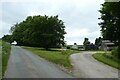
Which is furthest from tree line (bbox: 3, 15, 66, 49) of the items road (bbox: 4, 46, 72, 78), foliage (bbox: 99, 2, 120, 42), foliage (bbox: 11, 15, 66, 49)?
road (bbox: 4, 46, 72, 78)

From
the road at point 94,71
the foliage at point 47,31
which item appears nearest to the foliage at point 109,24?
the road at point 94,71

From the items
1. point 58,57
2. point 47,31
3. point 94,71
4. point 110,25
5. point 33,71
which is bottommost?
point 94,71

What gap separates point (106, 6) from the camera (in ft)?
146

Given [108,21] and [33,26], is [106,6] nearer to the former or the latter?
[108,21]

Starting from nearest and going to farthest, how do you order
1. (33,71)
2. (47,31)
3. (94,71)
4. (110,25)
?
(33,71) < (94,71) < (110,25) < (47,31)

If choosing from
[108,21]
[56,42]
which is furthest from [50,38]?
[108,21]

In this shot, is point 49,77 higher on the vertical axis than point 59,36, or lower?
lower

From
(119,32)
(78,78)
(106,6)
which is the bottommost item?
(78,78)

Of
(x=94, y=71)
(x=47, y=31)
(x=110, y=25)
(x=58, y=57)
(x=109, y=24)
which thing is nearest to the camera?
(x=94, y=71)

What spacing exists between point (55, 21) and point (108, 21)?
134 ft

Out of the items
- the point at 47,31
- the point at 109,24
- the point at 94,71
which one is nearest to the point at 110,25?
the point at 109,24

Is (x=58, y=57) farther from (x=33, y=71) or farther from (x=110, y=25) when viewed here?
(x=33, y=71)

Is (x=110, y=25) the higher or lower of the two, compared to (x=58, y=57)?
higher

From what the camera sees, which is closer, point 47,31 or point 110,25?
point 110,25
